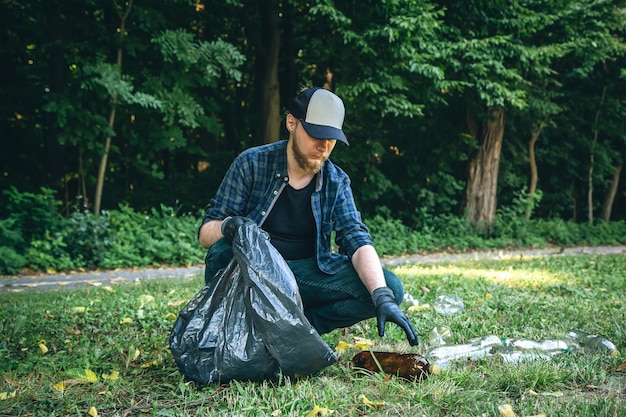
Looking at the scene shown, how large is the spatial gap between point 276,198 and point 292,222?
18 cm

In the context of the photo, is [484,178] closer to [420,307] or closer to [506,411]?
[420,307]

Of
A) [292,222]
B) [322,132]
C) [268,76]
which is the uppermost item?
[268,76]

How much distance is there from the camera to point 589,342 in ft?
11.8

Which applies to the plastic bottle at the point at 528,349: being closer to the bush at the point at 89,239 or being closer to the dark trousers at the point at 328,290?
the dark trousers at the point at 328,290

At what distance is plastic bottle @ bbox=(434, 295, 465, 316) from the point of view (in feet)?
15.2

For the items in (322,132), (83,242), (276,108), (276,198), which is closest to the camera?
(322,132)

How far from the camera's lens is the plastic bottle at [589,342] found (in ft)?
11.4

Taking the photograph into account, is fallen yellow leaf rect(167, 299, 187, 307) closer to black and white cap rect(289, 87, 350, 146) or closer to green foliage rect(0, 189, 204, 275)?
black and white cap rect(289, 87, 350, 146)

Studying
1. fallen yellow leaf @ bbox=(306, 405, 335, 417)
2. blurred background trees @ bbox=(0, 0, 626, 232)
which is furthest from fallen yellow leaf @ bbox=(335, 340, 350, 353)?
blurred background trees @ bbox=(0, 0, 626, 232)

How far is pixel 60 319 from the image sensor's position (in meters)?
4.46

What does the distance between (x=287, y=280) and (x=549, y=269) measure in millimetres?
5775

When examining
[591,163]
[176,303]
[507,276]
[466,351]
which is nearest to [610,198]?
[591,163]

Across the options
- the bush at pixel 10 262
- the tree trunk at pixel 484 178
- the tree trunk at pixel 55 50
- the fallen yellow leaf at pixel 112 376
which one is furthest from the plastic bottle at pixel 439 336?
the tree trunk at pixel 484 178

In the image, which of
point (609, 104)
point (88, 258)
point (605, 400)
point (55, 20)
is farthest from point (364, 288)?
point (609, 104)
